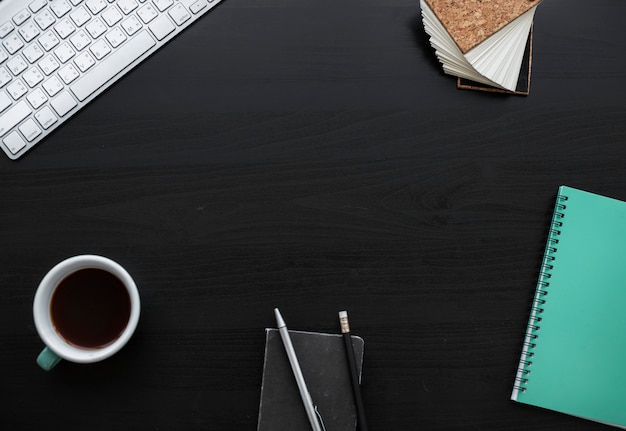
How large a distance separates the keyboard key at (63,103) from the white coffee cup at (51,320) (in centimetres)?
19

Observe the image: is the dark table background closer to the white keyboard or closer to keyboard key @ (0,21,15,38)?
the white keyboard

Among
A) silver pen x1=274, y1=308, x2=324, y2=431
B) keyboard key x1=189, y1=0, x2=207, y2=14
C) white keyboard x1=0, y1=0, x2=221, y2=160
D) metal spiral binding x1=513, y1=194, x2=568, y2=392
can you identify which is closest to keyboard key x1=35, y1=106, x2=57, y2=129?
white keyboard x1=0, y1=0, x2=221, y2=160

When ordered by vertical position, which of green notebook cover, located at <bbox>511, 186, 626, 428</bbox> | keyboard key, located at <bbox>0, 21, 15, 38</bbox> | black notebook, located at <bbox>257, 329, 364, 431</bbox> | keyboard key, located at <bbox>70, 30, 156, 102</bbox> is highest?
keyboard key, located at <bbox>0, 21, 15, 38</bbox>

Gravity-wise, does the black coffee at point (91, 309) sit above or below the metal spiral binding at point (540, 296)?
above

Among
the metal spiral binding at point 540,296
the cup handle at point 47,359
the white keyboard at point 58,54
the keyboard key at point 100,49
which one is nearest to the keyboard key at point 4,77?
the white keyboard at point 58,54

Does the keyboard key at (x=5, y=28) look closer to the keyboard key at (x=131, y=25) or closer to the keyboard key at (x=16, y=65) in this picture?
the keyboard key at (x=16, y=65)

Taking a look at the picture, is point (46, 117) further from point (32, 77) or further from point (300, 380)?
point (300, 380)

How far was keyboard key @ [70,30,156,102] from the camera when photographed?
707mm

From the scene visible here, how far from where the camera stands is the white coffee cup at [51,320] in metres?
0.64

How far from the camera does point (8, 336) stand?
2.31 feet

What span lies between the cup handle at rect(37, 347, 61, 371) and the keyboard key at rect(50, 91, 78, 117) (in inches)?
11.2

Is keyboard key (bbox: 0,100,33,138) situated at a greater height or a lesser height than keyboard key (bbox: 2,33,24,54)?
lesser

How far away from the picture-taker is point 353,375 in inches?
27.4

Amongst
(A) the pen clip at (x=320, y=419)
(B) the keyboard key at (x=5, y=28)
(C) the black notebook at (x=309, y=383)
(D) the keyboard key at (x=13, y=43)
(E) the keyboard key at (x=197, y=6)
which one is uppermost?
(B) the keyboard key at (x=5, y=28)
